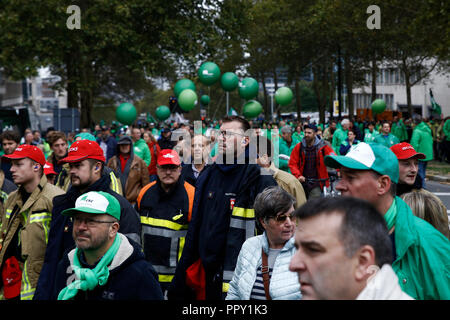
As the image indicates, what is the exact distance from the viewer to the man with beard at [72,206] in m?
4.74

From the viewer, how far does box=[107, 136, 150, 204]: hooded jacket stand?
9422 mm

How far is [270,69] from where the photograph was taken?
5672 centimetres

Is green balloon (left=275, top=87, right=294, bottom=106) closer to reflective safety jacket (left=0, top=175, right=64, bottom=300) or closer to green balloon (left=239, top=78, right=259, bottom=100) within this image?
green balloon (left=239, top=78, right=259, bottom=100)

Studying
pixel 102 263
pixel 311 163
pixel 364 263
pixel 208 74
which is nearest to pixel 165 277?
pixel 102 263

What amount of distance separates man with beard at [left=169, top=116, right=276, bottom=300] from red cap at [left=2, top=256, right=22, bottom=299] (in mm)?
1344

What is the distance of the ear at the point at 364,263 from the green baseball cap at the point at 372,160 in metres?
1.27

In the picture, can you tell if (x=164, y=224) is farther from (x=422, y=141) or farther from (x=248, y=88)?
(x=422, y=141)

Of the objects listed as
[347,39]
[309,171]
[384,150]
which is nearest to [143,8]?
[347,39]

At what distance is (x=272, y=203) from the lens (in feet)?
13.7

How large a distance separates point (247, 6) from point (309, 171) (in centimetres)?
2256

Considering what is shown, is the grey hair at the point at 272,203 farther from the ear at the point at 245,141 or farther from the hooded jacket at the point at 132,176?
the hooded jacket at the point at 132,176

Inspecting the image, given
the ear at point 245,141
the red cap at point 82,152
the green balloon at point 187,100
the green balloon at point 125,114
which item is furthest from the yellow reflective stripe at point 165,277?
the green balloon at point 125,114

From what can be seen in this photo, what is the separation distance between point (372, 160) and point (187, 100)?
1504 cm
